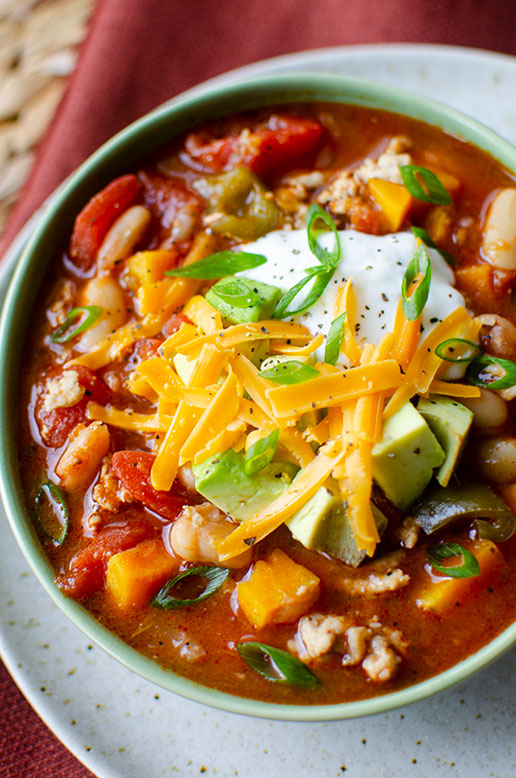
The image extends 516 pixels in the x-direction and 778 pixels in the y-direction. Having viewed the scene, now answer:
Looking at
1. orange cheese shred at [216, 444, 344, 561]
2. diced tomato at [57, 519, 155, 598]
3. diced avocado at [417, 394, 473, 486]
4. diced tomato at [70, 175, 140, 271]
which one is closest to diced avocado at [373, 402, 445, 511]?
diced avocado at [417, 394, 473, 486]

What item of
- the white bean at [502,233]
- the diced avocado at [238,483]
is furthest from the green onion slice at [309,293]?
the white bean at [502,233]

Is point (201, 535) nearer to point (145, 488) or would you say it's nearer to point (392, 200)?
point (145, 488)

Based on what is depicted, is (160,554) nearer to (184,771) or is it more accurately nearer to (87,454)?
(87,454)

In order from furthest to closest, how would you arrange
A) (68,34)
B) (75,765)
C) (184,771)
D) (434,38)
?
(68,34) < (434,38) < (75,765) < (184,771)

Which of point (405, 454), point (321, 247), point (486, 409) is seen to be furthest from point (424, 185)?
point (405, 454)

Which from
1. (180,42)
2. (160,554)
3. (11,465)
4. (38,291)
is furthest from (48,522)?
(180,42)
